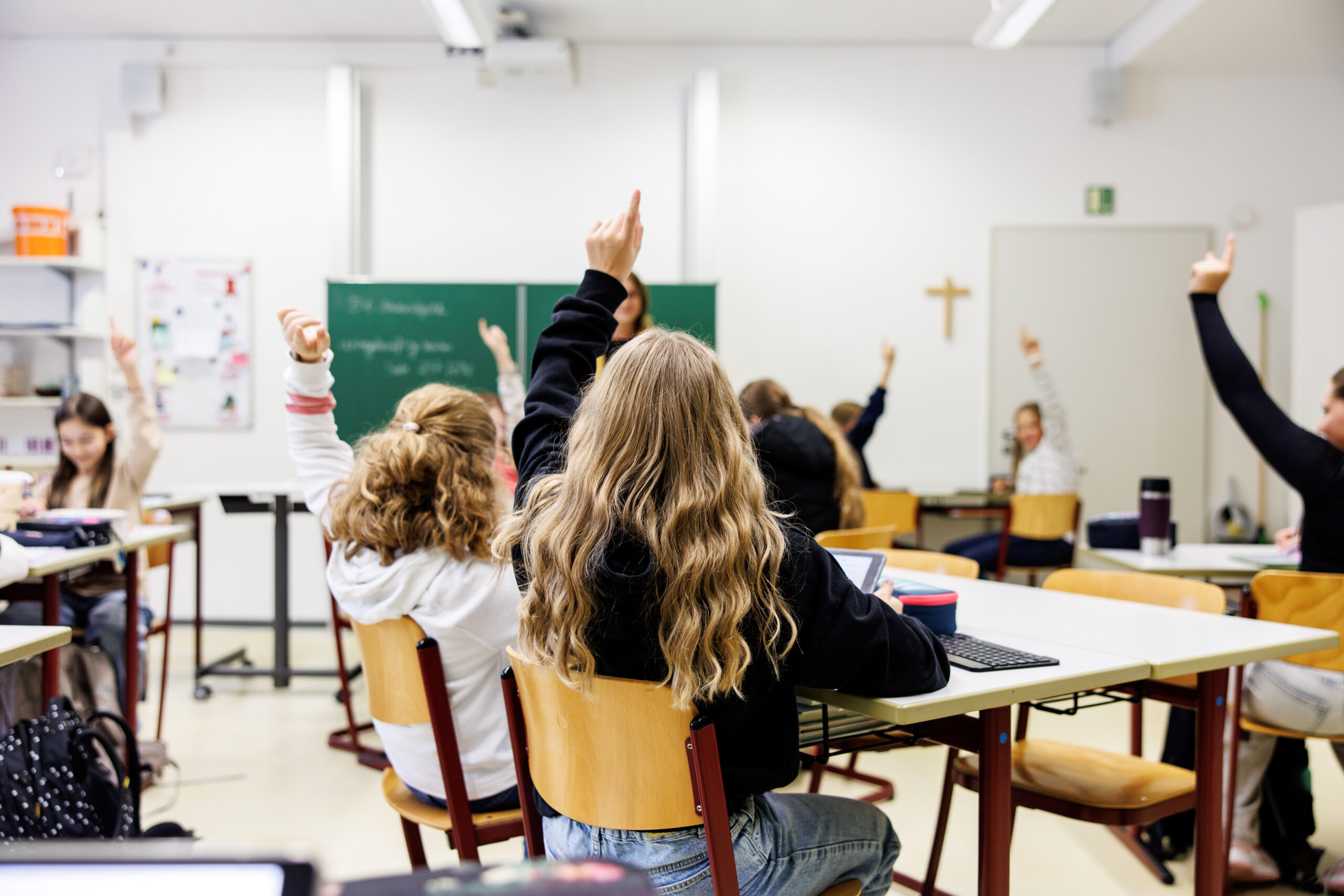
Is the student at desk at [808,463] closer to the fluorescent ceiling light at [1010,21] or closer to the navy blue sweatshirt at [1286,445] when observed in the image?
the navy blue sweatshirt at [1286,445]

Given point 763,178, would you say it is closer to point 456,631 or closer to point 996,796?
point 456,631

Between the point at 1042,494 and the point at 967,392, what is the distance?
127cm

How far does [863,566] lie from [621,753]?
551 mm

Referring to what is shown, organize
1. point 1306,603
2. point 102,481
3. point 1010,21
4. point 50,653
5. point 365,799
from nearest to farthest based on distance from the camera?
point 1306,603, point 50,653, point 365,799, point 102,481, point 1010,21

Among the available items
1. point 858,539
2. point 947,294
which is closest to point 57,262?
point 858,539

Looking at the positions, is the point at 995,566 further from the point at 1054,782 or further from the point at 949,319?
the point at 1054,782

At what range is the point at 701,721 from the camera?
108 cm

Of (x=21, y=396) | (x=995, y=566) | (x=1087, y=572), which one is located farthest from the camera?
(x=21, y=396)

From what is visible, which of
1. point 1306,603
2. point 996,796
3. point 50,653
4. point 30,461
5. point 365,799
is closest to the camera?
point 996,796

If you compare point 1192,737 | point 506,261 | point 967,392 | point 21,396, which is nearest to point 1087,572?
point 1192,737

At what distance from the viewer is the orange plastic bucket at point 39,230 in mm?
4738

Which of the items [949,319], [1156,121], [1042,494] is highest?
[1156,121]

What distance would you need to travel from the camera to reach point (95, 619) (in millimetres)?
2816

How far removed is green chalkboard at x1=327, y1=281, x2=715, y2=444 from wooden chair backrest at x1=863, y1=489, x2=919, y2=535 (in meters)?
1.42
